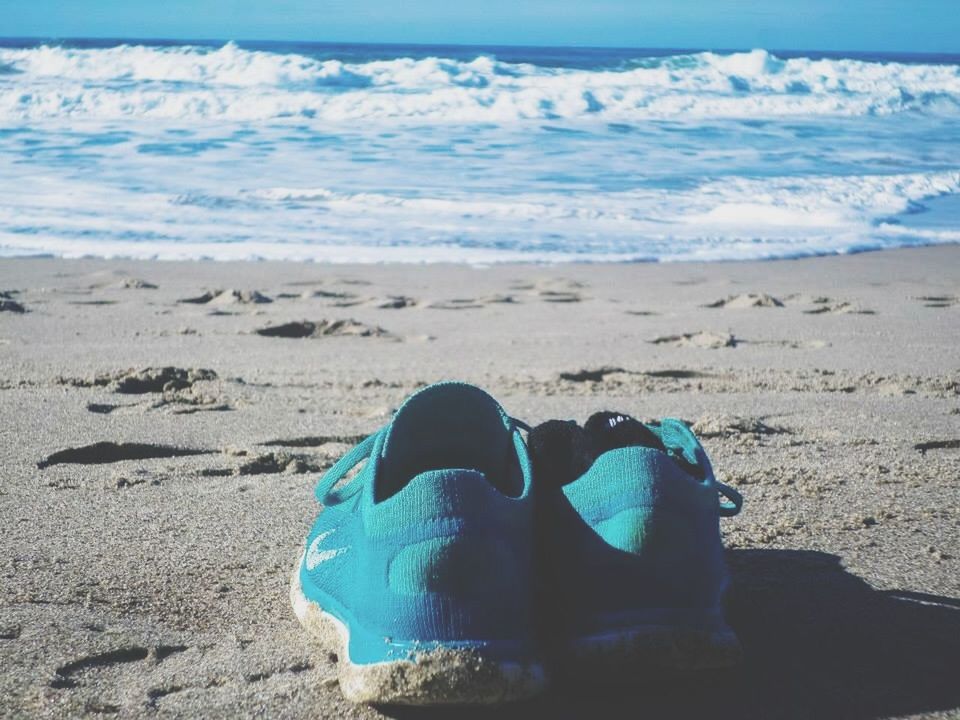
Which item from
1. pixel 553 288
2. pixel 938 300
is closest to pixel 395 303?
pixel 553 288

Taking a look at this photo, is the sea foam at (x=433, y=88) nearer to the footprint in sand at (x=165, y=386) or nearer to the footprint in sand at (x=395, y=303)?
the footprint in sand at (x=395, y=303)

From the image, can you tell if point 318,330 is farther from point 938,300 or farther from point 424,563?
point 938,300

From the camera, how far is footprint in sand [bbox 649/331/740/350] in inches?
185

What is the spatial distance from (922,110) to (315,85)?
47.0ft

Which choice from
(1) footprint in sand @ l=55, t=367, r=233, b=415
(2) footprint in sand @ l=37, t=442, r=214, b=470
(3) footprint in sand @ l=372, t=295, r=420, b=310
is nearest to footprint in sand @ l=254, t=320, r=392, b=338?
(3) footprint in sand @ l=372, t=295, r=420, b=310

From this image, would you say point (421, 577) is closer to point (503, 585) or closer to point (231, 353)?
point (503, 585)

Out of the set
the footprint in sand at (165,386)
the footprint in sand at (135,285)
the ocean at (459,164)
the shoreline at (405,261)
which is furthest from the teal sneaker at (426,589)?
the ocean at (459,164)

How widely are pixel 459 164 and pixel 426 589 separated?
1165cm

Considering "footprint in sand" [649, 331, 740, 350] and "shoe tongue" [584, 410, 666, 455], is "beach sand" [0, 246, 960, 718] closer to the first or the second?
"footprint in sand" [649, 331, 740, 350]

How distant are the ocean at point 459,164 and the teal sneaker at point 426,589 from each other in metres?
5.70

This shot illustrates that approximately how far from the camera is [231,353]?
4.41 meters

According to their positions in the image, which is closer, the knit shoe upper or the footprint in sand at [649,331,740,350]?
the knit shoe upper

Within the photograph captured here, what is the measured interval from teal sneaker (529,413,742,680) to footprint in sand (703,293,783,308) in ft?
13.4

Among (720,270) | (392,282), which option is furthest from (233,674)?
(720,270)
